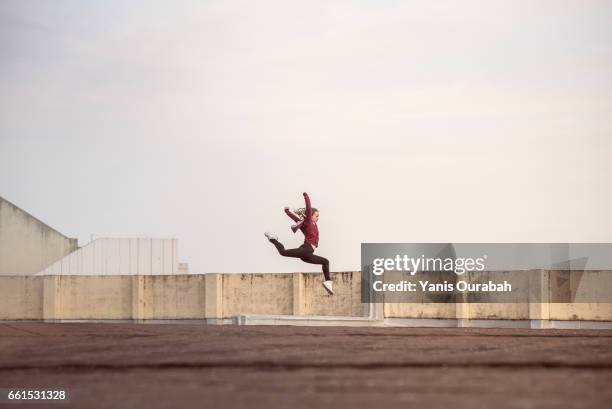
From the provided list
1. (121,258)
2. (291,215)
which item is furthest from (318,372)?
(121,258)

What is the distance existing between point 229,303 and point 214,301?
19.8 inches

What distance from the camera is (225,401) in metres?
6.59

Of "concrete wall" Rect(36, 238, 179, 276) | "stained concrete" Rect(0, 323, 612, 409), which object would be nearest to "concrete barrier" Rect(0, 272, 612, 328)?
"concrete wall" Rect(36, 238, 179, 276)

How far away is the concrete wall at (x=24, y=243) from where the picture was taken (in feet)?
139

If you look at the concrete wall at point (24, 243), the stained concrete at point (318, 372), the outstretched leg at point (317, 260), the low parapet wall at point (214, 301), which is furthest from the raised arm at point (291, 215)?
the concrete wall at point (24, 243)

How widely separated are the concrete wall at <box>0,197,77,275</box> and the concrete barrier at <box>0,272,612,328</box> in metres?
3.99

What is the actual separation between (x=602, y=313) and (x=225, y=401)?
1013 inches

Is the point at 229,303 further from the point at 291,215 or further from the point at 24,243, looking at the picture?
the point at 291,215

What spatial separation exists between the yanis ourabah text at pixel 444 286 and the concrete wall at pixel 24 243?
17.2 m

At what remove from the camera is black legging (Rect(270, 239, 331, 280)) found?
1897 centimetres

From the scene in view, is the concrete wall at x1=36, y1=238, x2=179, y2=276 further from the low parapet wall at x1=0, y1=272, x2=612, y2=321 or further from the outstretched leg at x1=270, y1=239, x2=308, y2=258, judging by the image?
the outstretched leg at x1=270, y1=239, x2=308, y2=258

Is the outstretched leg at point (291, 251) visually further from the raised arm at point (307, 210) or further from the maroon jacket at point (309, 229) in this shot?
the raised arm at point (307, 210)

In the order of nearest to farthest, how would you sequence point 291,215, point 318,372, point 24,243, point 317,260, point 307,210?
point 318,372, point 307,210, point 291,215, point 317,260, point 24,243

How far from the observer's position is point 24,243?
43.0 m
